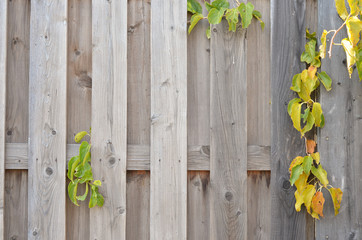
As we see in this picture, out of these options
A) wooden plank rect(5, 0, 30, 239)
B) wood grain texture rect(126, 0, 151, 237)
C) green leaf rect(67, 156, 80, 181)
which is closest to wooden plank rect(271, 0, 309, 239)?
wood grain texture rect(126, 0, 151, 237)

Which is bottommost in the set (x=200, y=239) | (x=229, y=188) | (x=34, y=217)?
(x=200, y=239)

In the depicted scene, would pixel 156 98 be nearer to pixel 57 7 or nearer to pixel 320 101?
pixel 57 7

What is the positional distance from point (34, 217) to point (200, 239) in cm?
80

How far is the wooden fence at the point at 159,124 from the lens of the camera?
6.29 feet

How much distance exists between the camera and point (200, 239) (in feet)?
6.44

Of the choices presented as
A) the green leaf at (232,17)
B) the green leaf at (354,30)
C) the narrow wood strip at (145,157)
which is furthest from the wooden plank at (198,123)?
the green leaf at (354,30)

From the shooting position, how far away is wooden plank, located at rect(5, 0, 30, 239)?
194 centimetres

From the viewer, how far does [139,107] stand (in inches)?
77.6

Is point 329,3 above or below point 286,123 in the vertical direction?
above

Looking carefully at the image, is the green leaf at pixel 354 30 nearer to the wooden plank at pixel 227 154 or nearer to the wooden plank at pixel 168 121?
the wooden plank at pixel 227 154

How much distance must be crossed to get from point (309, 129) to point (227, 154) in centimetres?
40

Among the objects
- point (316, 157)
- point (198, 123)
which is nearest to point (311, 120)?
point (316, 157)

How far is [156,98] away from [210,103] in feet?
0.87

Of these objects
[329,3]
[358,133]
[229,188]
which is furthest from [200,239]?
[329,3]
